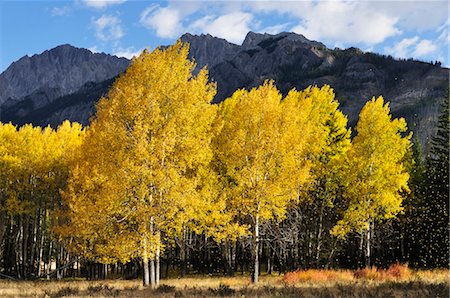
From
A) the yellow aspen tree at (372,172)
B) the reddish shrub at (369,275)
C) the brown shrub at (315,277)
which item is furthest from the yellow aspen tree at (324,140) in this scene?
the reddish shrub at (369,275)

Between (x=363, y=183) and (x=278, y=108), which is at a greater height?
(x=278, y=108)

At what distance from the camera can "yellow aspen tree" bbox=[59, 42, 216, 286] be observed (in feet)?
48.4

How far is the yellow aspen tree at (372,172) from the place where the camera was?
2342 centimetres

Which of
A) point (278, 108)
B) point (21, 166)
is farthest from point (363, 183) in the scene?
point (21, 166)

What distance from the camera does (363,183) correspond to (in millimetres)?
23766

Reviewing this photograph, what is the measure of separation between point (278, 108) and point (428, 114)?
18295 cm

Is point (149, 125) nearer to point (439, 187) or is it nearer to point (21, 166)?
point (21, 166)

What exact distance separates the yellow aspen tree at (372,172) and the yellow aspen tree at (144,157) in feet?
36.4

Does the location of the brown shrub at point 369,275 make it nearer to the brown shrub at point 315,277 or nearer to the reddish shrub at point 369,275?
the reddish shrub at point 369,275

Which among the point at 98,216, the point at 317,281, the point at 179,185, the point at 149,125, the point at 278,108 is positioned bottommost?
the point at 317,281

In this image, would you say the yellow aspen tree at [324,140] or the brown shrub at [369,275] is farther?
the yellow aspen tree at [324,140]

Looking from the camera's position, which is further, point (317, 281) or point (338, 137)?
point (338, 137)

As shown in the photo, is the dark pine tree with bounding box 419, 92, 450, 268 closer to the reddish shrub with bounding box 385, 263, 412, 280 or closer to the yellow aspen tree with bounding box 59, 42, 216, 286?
the reddish shrub with bounding box 385, 263, 412, 280

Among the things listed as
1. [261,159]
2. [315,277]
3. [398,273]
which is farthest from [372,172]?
[261,159]
